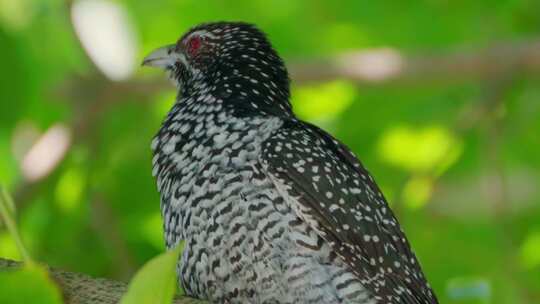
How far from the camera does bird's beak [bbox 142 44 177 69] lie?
499 centimetres

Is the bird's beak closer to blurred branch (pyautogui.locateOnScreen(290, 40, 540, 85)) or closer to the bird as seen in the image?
the bird

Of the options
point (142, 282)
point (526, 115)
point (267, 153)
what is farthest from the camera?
point (526, 115)

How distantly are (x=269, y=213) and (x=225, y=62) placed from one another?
1.24 meters

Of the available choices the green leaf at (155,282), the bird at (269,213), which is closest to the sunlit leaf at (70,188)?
the bird at (269,213)

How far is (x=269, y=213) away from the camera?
3.79m

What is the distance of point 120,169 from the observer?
6105 mm

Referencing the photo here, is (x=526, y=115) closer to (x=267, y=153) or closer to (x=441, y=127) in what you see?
(x=441, y=127)

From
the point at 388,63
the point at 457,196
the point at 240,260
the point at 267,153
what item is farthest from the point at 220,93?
the point at 457,196

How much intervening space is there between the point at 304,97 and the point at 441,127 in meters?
0.98

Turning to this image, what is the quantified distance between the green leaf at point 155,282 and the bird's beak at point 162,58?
2.90 metres

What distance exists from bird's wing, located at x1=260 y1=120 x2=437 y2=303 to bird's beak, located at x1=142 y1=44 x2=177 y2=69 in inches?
35.6

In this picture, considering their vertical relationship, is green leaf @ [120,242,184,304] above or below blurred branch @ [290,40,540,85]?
below

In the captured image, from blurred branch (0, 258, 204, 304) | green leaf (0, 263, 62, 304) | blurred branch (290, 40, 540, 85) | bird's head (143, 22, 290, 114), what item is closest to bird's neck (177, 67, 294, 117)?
bird's head (143, 22, 290, 114)

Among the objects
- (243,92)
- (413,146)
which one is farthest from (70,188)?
(413,146)
